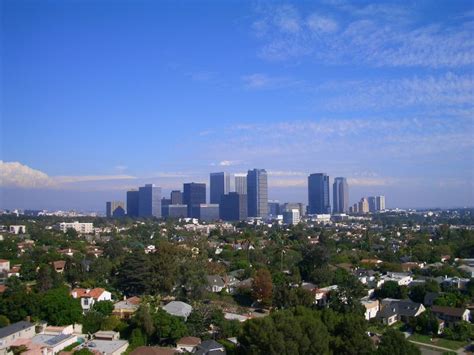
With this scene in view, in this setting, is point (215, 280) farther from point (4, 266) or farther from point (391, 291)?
point (4, 266)

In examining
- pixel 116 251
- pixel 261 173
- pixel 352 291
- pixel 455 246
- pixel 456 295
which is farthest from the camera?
pixel 261 173

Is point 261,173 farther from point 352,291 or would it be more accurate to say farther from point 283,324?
point 283,324

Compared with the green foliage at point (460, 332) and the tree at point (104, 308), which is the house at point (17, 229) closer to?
the tree at point (104, 308)

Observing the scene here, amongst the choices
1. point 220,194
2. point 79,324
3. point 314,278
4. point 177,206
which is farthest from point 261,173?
point 79,324

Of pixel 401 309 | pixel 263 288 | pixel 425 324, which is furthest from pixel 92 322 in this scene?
pixel 401 309

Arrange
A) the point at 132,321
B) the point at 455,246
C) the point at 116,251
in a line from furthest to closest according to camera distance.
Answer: the point at 455,246
the point at 116,251
the point at 132,321

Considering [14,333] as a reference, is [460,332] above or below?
below
